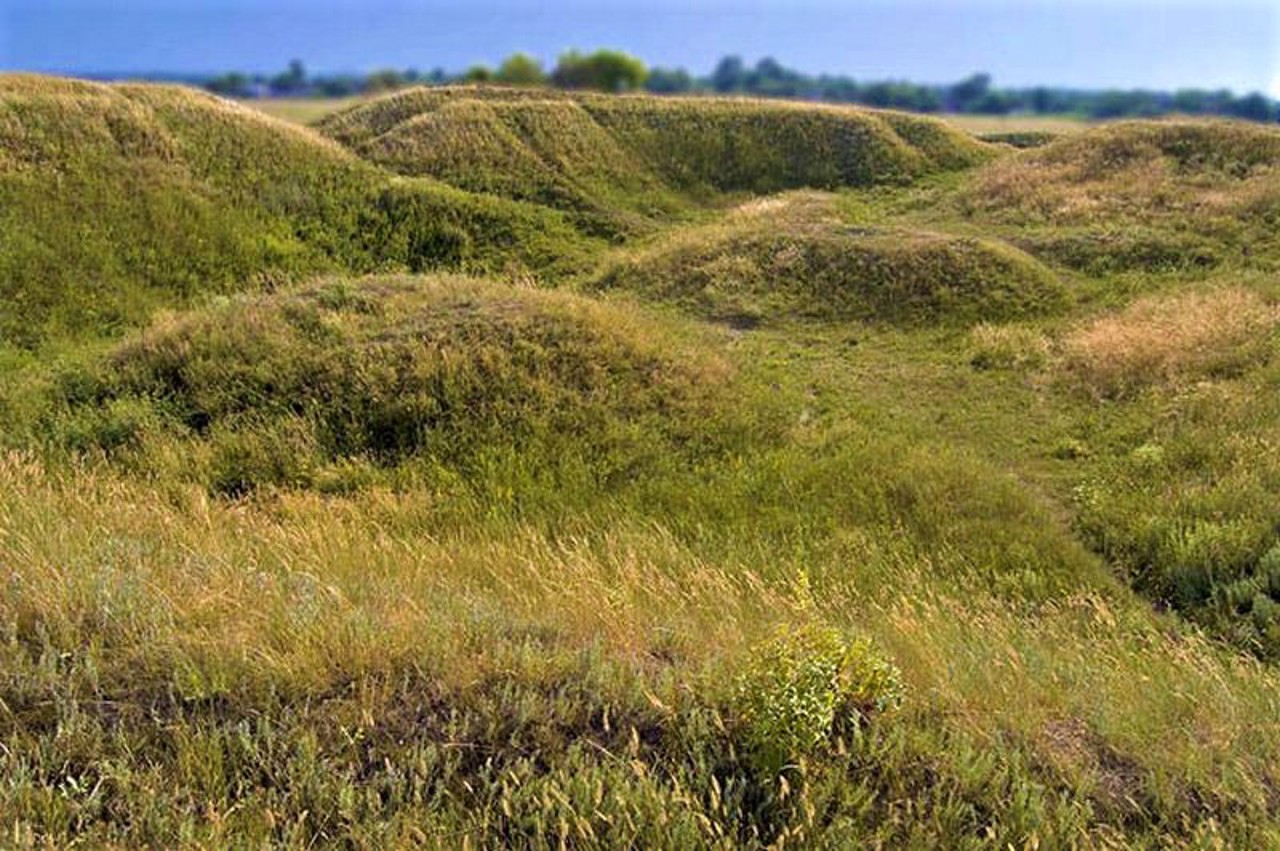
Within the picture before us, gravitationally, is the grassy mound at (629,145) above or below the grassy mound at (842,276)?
above

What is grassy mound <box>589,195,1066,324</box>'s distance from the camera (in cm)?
1493

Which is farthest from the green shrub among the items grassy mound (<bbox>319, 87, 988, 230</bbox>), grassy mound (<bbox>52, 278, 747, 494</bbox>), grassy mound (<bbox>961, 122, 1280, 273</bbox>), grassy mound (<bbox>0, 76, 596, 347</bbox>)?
grassy mound (<bbox>319, 87, 988, 230</bbox>)

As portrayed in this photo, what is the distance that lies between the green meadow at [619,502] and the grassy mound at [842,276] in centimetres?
9

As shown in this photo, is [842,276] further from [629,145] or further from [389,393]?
[629,145]

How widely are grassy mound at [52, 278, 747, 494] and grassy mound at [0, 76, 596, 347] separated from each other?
14.4 ft

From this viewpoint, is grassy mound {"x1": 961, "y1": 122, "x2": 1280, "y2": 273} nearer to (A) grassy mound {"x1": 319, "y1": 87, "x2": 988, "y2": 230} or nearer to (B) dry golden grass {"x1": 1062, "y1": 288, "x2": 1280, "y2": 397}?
(B) dry golden grass {"x1": 1062, "y1": 288, "x2": 1280, "y2": 397}

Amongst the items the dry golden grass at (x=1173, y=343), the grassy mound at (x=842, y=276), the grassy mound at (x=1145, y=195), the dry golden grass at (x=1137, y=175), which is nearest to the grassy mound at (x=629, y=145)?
the dry golden grass at (x=1137, y=175)

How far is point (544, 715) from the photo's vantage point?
122 inches

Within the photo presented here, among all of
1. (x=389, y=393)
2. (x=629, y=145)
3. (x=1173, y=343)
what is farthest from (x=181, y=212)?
(x=1173, y=343)

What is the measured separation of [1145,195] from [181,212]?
2050 centimetres

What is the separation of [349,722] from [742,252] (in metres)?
15.0

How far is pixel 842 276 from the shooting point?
15.8 metres

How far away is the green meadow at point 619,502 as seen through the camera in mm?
2846

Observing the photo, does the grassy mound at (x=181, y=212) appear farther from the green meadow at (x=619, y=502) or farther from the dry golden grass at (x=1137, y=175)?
the dry golden grass at (x=1137, y=175)
